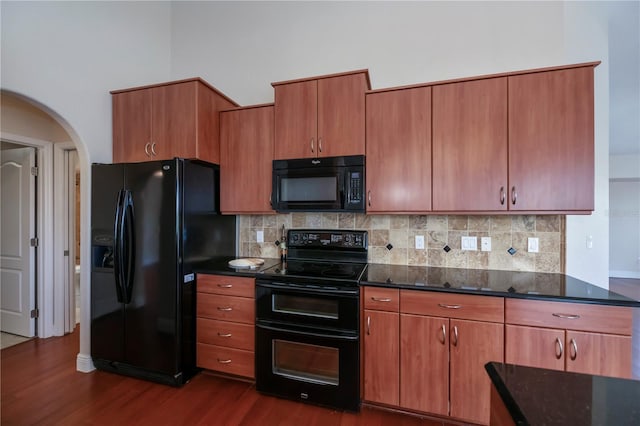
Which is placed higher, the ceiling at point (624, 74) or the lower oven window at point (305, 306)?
the ceiling at point (624, 74)

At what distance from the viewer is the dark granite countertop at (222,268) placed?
220 cm

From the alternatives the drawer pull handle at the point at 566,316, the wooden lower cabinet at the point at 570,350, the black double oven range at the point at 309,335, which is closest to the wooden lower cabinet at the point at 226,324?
the black double oven range at the point at 309,335

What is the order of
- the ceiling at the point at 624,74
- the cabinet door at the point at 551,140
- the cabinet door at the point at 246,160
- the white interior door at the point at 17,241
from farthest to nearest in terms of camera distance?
the white interior door at the point at 17,241 < the ceiling at the point at 624,74 < the cabinet door at the point at 246,160 < the cabinet door at the point at 551,140

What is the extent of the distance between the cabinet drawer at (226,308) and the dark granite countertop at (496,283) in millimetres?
930

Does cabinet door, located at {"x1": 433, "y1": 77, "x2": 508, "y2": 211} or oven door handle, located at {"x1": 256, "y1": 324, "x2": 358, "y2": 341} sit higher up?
cabinet door, located at {"x1": 433, "y1": 77, "x2": 508, "y2": 211}

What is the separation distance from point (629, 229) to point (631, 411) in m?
9.18

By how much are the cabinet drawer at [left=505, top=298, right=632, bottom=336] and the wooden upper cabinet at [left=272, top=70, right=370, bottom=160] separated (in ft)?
4.78

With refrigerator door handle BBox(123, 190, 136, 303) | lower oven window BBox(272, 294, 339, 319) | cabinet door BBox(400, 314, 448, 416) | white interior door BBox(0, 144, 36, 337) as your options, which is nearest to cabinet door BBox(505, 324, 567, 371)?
cabinet door BBox(400, 314, 448, 416)

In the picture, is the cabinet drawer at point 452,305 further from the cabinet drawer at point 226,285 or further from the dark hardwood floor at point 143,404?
the cabinet drawer at point 226,285

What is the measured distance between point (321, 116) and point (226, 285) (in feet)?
5.11

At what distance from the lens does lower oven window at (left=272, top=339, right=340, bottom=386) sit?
1.92 metres

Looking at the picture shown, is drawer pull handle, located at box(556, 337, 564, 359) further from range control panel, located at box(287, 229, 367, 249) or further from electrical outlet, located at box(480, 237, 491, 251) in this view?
range control panel, located at box(287, 229, 367, 249)

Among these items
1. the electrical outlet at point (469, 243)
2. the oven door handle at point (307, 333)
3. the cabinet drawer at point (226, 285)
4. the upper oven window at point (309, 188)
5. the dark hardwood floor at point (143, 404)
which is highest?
the upper oven window at point (309, 188)

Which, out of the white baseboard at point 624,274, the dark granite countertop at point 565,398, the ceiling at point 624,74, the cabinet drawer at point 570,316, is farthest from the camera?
the white baseboard at point 624,274
